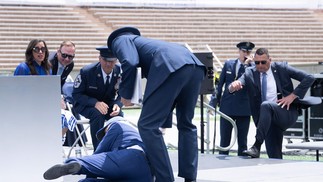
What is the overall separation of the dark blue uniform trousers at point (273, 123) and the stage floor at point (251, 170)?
379 millimetres

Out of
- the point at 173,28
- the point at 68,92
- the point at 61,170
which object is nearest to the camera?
the point at 61,170

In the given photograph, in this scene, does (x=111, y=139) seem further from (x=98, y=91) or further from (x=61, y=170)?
(x=98, y=91)

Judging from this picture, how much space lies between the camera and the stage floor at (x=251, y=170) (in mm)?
8234

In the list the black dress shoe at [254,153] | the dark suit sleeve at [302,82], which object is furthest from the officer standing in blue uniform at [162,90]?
the dark suit sleeve at [302,82]

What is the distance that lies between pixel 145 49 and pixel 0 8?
2320cm

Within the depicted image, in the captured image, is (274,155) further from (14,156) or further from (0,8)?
(0,8)

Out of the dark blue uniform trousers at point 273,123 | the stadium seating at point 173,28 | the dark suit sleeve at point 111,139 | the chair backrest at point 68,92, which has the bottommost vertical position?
the stadium seating at point 173,28

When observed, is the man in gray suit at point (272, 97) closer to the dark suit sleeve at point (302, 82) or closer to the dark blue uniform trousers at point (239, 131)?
the dark suit sleeve at point (302, 82)

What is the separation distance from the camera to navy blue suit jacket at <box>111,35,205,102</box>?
7270 millimetres

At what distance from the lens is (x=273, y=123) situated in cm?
998

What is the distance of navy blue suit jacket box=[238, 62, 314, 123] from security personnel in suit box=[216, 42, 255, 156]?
45.0 inches

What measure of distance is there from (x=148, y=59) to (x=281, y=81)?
302 cm

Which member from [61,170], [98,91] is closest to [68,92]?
[98,91]

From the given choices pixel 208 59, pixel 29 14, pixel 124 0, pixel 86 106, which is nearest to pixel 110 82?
pixel 86 106
